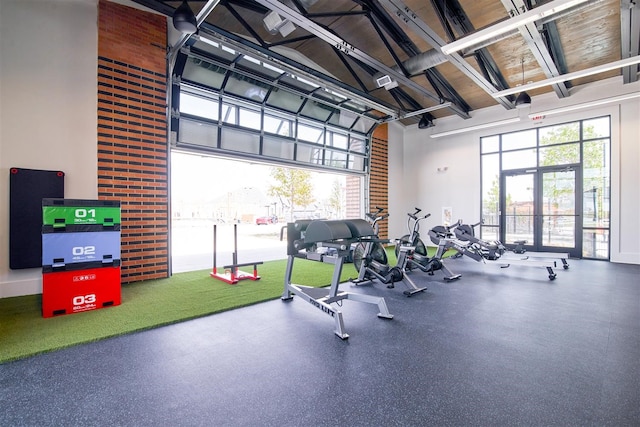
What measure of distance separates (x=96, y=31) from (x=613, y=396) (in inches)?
270

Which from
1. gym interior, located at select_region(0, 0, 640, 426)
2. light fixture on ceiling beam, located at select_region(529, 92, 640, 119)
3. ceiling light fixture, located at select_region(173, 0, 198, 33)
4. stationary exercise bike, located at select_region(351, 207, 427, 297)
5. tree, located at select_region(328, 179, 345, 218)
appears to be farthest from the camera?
tree, located at select_region(328, 179, 345, 218)

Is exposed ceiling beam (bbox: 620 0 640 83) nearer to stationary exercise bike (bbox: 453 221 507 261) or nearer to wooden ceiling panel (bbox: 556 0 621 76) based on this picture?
wooden ceiling panel (bbox: 556 0 621 76)

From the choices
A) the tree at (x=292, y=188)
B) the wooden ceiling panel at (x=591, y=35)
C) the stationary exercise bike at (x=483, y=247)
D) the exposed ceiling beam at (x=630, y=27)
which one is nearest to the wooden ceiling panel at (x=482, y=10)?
the wooden ceiling panel at (x=591, y=35)

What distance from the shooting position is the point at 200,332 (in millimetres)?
2783

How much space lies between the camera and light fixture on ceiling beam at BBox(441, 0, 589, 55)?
3.47 meters

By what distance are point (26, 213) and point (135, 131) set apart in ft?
5.77

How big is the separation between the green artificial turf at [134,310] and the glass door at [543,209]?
601 cm

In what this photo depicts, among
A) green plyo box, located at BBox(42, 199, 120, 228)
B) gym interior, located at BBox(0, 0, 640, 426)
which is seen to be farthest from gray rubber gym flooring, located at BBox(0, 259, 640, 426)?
green plyo box, located at BBox(42, 199, 120, 228)

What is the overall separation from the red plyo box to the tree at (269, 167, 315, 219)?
6832mm

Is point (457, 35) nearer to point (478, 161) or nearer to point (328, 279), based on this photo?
point (478, 161)

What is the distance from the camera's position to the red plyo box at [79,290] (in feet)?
10.1

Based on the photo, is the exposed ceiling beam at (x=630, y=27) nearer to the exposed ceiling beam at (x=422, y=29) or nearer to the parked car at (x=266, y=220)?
the exposed ceiling beam at (x=422, y=29)

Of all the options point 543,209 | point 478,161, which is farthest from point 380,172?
point 543,209

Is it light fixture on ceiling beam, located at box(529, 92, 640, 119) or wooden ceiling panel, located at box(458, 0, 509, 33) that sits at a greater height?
wooden ceiling panel, located at box(458, 0, 509, 33)
